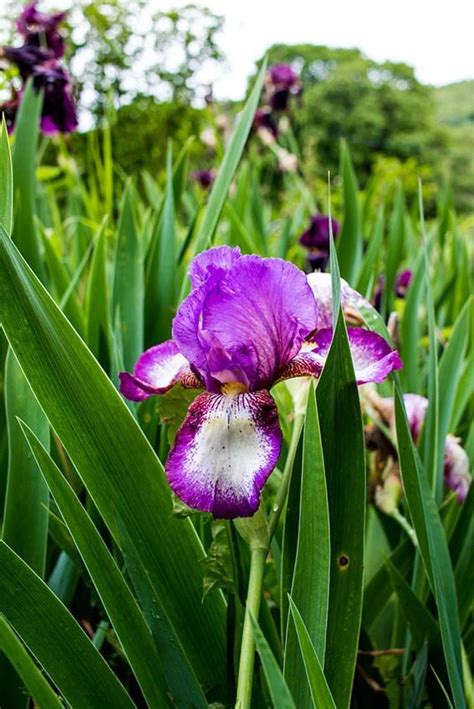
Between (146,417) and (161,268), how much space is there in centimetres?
20

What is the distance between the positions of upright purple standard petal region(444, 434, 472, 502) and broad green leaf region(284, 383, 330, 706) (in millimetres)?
307

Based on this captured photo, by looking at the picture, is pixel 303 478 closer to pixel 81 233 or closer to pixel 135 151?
pixel 81 233

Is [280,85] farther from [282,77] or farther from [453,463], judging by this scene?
[453,463]

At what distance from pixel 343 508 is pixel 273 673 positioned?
0.13 meters

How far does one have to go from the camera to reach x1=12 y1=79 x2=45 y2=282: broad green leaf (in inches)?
32.6

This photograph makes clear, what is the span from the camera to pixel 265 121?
8.99 feet

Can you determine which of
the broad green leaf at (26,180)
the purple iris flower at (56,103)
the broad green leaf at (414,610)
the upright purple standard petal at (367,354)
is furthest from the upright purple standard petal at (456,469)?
the purple iris flower at (56,103)

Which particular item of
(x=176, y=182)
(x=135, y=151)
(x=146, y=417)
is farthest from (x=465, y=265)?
(x=135, y=151)

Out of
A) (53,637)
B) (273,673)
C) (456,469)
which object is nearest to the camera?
(273,673)

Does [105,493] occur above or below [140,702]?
above

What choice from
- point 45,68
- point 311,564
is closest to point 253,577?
point 311,564

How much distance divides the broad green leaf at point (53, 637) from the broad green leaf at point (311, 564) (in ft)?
0.33

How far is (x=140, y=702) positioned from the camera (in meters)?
0.55

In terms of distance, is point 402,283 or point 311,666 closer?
point 311,666
